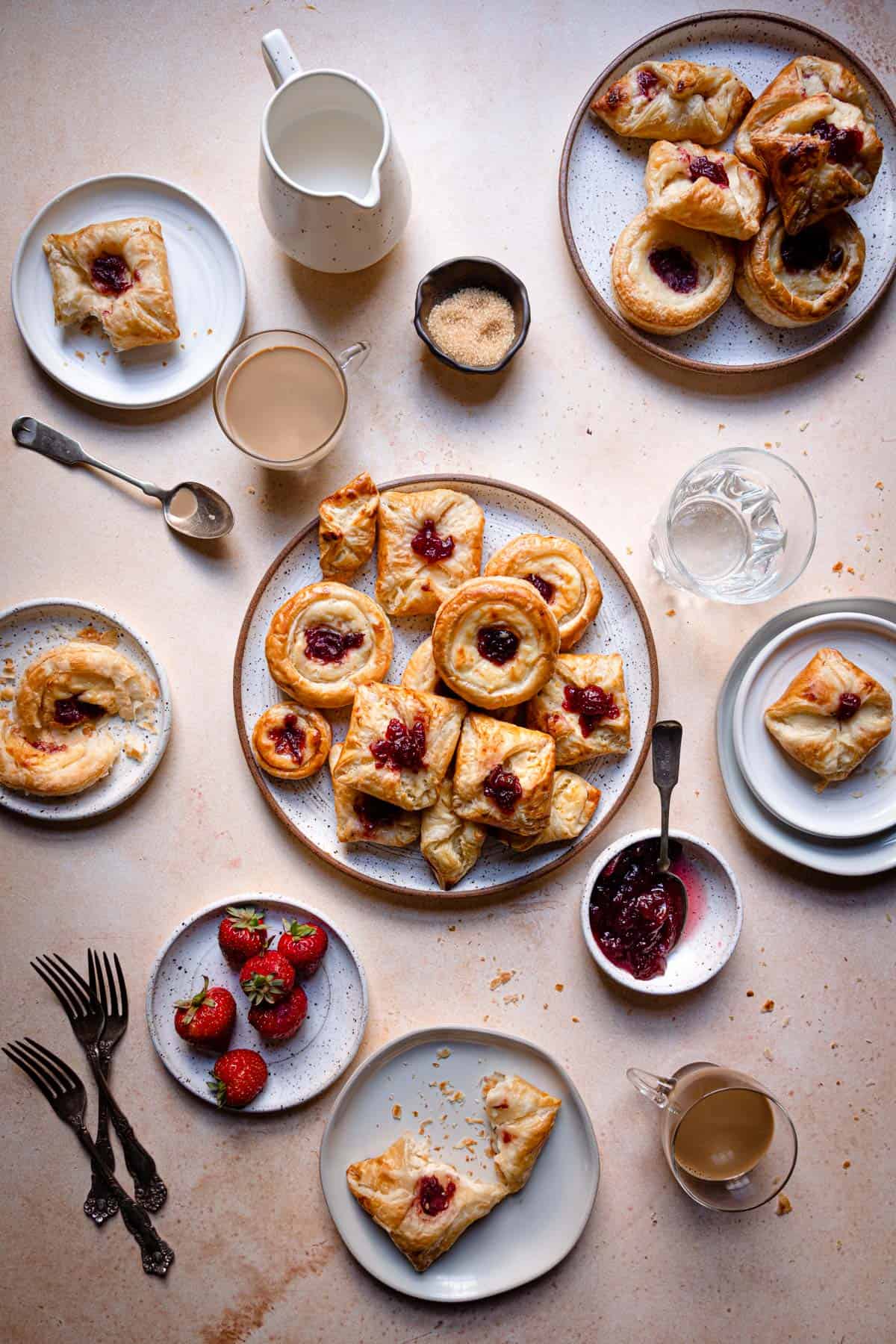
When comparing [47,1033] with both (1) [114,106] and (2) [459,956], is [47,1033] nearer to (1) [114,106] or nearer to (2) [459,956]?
(2) [459,956]

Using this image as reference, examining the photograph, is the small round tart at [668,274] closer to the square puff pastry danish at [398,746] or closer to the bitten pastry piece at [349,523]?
the bitten pastry piece at [349,523]

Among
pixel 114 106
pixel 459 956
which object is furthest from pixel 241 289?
pixel 459 956

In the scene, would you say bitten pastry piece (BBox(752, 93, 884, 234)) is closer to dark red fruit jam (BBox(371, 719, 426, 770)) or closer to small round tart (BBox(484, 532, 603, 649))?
small round tart (BBox(484, 532, 603, 649))

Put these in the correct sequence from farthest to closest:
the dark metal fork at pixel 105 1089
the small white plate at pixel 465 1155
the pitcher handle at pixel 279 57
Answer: the dark metal fork at pixel 105 1089
the small white plate at pixel 465 1155
the pitcher handle at pixel 279 57

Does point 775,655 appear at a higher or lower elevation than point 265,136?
lower

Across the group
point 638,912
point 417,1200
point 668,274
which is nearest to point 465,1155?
point 417,1200

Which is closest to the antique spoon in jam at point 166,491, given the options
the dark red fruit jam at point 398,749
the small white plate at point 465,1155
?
the dark red fruit jam at point 398,749
